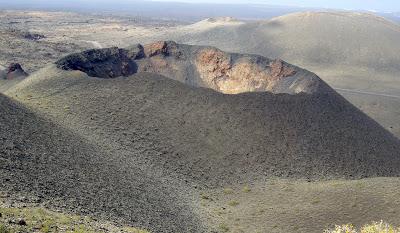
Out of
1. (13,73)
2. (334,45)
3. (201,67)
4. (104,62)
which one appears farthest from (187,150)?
(334,45)

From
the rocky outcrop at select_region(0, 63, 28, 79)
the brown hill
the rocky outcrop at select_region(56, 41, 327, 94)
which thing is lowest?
the brown hill

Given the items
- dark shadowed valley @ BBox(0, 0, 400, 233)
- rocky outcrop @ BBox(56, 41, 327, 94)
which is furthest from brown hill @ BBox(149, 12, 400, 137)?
dark shadowed valley @ BBox(0, 0, 400, 233)

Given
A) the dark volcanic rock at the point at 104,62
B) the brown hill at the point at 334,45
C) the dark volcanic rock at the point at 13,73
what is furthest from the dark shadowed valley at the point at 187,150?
the brown hill at the point at 334,45

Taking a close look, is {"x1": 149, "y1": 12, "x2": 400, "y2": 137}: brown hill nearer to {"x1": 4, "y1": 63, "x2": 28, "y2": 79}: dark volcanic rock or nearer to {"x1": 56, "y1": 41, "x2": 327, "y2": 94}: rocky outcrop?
{"x1": 56, "y1": 41, "x2": 327, "y2": 94}: rocky outcrop

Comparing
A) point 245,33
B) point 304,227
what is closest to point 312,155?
point 304,227

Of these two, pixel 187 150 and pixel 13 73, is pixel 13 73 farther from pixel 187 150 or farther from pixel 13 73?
pixel 187 150

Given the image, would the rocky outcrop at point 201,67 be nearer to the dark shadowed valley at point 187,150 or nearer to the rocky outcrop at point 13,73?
the dark shadowed valley at point 187,150

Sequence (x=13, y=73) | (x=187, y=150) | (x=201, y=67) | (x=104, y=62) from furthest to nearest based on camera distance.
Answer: (x=13, y=73) < (x=201, y=67) < (x=104, y=62) < (x=187, y=150)
